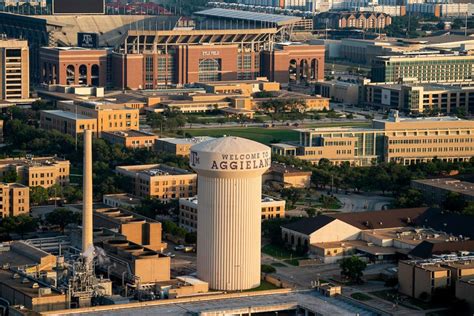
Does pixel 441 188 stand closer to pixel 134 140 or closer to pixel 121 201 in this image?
pixel 121 201

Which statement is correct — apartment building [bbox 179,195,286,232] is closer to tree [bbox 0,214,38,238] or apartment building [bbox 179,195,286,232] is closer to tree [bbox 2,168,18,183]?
tree [bbox 0,214,38,238]

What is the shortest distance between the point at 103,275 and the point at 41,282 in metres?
1.72

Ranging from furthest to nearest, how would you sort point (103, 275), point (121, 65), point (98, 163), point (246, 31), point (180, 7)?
point (180, 7) < point (246, 31) < point (121, 65) < point (98, 163) < point (103, 275)

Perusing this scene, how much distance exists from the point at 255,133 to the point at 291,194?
12.9m

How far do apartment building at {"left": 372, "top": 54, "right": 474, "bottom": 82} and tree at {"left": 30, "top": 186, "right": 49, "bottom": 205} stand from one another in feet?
96.9

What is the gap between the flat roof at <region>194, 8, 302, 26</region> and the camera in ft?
257

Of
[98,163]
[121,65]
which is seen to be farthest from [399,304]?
[121,65]

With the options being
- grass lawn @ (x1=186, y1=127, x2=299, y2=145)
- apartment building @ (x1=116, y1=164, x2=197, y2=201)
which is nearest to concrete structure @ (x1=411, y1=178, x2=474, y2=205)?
apartment building @ (x1=116, y1=164, x2=197, y2=201)

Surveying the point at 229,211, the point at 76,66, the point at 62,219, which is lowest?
the point at 62,219

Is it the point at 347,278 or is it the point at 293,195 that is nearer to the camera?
the point at 347,278

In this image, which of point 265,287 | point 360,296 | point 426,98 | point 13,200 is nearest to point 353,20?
point 426,98

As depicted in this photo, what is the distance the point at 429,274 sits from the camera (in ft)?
101

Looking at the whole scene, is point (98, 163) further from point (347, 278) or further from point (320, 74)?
point (320, 74)

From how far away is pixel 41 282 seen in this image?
2866 cm
